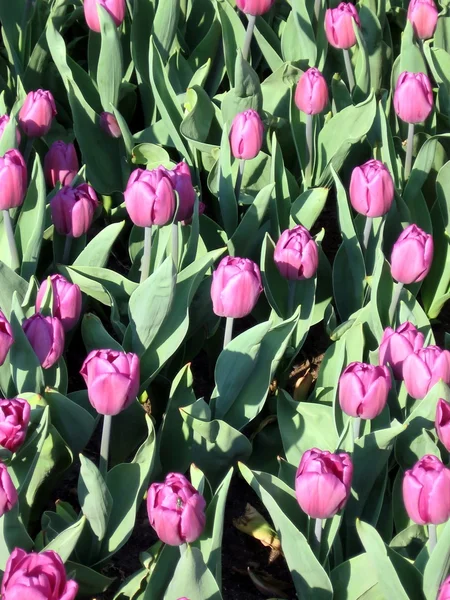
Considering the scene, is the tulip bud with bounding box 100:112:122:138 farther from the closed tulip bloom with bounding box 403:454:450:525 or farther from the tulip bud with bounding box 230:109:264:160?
the closed tulip bloom with bounding box 403:454:450:525

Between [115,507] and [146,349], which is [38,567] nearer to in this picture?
[115,507]

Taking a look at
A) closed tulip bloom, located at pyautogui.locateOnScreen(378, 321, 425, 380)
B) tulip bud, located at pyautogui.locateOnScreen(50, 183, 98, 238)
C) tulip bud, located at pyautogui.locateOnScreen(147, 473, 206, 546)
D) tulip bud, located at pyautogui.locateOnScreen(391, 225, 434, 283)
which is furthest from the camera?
tulip bud, located at pyautogui.locateOnScreen(50, 183, 98, 238)

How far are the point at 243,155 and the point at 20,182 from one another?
46 centimetres

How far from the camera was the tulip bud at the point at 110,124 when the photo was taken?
7.14ft

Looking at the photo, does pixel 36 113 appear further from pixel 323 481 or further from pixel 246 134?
pixel 323 481

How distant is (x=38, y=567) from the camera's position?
1.04 m

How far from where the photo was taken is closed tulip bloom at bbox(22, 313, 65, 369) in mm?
1443

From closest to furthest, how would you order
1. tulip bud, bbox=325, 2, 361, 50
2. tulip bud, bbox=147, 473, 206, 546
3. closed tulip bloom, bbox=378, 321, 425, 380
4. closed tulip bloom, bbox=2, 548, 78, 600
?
closed tulip bloom, bbox=2, 548, 78, 600 → tulip bud, bbox=147, 473, 206, 546 → closed tulip bloom, bbox=378, 321, 425, 380 → tulip bud, bbox=325, 2, 361, 50

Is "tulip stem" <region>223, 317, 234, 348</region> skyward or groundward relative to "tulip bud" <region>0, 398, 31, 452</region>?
groundward

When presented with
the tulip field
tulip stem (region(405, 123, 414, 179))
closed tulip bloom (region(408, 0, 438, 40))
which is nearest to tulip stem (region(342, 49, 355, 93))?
the tulip field

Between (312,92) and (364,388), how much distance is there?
0.84 m

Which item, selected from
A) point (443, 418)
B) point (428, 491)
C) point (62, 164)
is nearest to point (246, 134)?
point (62, 164)

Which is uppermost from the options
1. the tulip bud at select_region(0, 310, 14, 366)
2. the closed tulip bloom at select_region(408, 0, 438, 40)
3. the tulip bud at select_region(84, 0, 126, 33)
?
the tulip bud at select_region(84, 0, 126, 33)

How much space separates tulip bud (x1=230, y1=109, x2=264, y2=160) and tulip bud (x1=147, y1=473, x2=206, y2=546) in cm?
82
